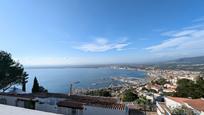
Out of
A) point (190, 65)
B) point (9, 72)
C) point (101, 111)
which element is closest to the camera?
point (101, 111)

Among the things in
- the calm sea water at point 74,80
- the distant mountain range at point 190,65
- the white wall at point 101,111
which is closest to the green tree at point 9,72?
the calm sea water at point 74,80

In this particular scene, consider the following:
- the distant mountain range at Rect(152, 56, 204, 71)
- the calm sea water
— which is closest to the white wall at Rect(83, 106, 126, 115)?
the calm sea water

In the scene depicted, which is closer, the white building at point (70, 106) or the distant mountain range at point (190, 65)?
the white building at point (70, 106)

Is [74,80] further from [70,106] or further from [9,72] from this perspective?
[70,106]

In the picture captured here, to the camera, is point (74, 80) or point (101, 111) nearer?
point (101, 111)

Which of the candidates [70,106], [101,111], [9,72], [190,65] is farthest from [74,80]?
[101,111]

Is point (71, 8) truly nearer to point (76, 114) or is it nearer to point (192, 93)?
point (76, 114)

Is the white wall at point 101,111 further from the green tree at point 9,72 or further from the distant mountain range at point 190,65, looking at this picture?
the distant mountain range at point 190,65

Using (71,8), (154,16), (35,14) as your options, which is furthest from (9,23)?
(154,16)
